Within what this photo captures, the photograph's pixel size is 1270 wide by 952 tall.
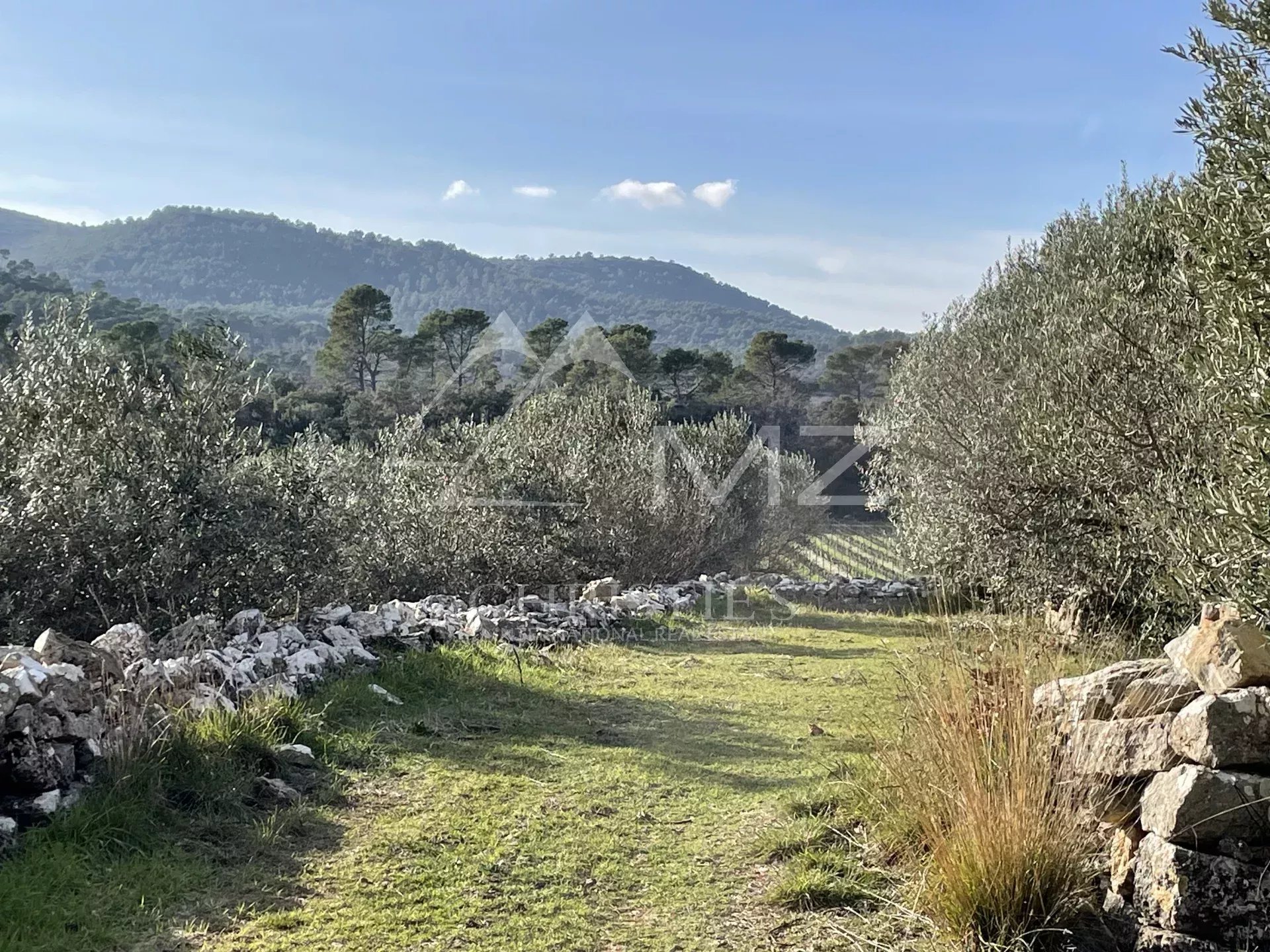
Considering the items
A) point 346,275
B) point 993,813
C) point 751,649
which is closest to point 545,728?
point 993,813

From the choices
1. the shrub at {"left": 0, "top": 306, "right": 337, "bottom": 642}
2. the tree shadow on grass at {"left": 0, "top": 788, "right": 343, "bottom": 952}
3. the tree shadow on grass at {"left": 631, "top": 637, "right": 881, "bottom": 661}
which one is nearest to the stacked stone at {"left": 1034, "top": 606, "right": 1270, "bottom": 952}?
the tree shadow on grass at {"left": 0, "top": 788, "right": 343, "bottom": 952}

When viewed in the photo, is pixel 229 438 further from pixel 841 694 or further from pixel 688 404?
pixel 688 404

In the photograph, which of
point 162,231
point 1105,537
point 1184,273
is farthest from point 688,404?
point 162,231

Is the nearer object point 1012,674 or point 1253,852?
point 1253,852

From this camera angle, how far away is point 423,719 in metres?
6.67

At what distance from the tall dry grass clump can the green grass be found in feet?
1.51

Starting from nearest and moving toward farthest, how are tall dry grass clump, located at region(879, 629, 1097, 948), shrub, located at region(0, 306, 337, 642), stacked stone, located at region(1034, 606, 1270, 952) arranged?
stacked stone, located at region(1034, 606, 1270, 952) < tall dry grass clump, located at region(879, 629, 1097, 948) < shrub, located at region(0, 306, 337, 642)

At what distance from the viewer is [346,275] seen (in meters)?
146

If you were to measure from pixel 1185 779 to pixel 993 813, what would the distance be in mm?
741

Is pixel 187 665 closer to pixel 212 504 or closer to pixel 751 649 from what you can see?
pixel 212 504

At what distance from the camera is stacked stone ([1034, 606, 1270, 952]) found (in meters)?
3.19

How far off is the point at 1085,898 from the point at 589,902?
202 cm

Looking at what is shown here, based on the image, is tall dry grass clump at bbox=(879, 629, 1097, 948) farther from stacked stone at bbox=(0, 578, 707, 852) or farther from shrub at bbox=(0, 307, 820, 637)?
shrub at bbox=(0, 307, 820, 637)

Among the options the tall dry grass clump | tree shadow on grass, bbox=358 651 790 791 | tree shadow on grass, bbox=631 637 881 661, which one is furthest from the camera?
tree shadow on grass, bbox=631 637 881 661
